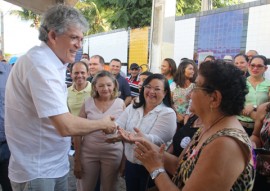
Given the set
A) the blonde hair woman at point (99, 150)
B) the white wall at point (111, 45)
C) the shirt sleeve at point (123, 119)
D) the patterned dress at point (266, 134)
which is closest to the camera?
the patterned dress at point (266, 134)

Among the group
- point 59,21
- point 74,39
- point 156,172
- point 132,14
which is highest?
point 132,14

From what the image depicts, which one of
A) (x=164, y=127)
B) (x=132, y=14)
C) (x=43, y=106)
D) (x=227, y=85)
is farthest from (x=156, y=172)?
(x=132, y=14)

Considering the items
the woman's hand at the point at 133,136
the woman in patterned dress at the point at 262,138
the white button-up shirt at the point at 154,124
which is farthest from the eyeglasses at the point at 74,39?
the woman in patterned dress at the point at 262,138

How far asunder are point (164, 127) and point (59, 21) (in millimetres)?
1396

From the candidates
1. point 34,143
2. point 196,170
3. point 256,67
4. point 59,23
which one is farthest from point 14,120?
point 256,67

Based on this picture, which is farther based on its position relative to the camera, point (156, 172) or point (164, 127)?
point (164, 127)

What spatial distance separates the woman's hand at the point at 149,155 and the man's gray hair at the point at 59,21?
2.93 feet

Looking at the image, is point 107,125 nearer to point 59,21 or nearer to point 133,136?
point 133,136

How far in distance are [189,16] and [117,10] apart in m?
8.40

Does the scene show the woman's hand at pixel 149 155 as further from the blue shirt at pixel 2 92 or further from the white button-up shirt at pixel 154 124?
the blue shirt at pixel 2 92

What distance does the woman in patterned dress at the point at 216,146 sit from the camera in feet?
4.35

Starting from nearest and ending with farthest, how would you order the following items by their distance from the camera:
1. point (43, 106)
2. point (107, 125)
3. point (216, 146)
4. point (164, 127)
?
point (216, 146)
point (43, 106)
point (107, 125)
point (164, 127)

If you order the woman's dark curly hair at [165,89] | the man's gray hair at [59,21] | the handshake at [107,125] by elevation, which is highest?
the man's gray hair at [59,21]

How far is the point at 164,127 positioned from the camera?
2.67 metres
